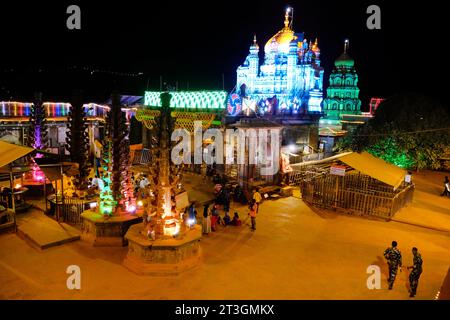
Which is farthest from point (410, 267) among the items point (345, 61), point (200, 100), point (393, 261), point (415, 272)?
point (345, 61)

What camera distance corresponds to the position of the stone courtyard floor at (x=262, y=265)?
29.6 feet

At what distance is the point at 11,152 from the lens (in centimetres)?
1311

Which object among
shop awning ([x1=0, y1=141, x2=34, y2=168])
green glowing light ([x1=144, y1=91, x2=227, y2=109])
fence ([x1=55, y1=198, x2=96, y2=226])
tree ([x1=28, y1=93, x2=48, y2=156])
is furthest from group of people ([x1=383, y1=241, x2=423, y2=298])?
tree ([x1=28, y1=93, x2=48, y2=156])

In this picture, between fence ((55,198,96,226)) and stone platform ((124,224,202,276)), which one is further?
fence ((55,198,96,226))

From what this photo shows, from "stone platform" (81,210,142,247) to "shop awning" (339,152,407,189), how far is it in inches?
417

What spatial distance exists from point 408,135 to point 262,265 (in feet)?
69.7

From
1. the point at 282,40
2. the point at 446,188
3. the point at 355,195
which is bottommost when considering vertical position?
the point at 446,188

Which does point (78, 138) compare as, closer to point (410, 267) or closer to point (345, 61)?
point (410, 267)

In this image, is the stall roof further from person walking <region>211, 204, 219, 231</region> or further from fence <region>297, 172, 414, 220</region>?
person walking <region>211, 204, 219, 231</region>

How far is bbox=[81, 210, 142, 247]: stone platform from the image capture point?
11930mm

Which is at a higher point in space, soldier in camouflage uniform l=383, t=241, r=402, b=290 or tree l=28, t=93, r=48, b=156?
tree l=28, t=93, r=48, b=156

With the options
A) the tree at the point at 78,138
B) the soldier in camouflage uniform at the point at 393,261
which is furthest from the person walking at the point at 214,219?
the soldier in camouflage uniform at the point at 393,261

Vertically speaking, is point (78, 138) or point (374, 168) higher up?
point (78, 138)

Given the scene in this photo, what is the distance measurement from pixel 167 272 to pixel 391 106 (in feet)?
91.3
